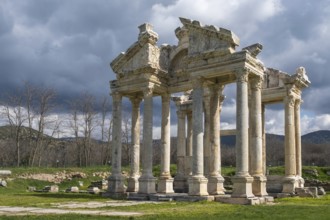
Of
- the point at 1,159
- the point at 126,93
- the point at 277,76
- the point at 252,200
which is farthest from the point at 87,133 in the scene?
the point at 252,200

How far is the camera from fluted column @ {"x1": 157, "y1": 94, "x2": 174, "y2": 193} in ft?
97.3

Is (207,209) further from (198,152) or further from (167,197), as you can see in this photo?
(167,197)

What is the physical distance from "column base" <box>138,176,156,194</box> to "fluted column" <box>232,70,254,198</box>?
7.05 m

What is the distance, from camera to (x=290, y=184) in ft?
101

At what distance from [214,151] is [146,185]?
5273 mm

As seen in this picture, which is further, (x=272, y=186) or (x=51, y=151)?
(x=51, y=151)

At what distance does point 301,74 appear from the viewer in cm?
3288

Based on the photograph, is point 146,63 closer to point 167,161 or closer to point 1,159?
point 167,161

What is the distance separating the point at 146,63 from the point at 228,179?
18575 millimetres

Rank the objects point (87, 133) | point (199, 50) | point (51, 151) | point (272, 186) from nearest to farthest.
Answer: point (199, 50) → point (272, 186) → point (87, 133) → point (51, 151)

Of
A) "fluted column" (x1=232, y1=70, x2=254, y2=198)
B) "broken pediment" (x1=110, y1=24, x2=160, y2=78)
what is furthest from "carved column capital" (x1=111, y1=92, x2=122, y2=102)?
"fluted column" (x1=232, y1=70, x2=254, y2=198)

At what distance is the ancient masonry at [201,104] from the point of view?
2477 cm

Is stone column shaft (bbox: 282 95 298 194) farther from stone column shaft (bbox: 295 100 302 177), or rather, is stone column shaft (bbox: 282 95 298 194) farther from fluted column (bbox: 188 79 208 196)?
fluted column (bbox: 188 79 208 196)

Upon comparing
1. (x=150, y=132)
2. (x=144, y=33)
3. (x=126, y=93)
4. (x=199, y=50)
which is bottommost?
(x=150, y=132)
